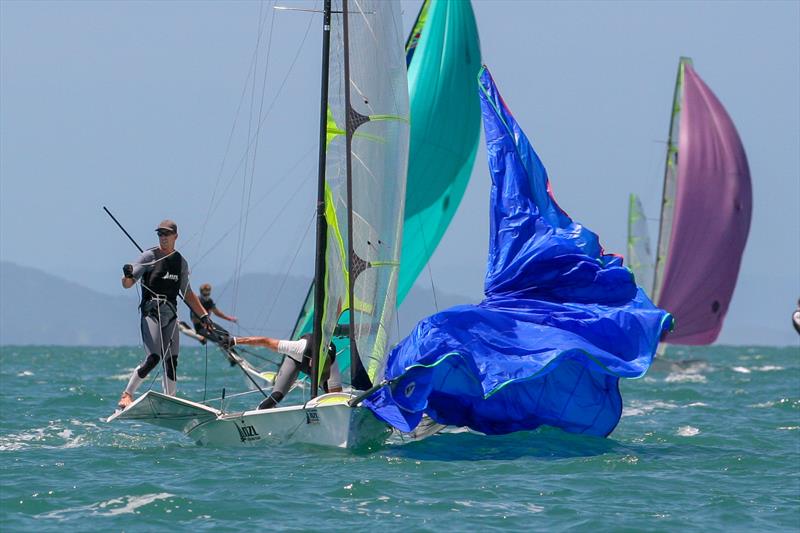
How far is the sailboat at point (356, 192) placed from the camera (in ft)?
55.6

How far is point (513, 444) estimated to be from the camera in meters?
17.6

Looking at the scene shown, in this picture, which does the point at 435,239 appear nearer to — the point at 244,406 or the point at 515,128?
the point at 244,406

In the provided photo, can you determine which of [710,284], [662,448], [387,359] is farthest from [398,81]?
[710,284]

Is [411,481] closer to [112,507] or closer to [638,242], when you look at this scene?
[112,507]

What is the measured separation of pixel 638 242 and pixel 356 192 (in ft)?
125

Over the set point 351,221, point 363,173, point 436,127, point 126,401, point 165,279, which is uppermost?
point 436,127

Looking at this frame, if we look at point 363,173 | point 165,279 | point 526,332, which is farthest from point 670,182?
point 165,279

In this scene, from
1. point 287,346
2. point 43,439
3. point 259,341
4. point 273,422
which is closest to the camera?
point 273,422

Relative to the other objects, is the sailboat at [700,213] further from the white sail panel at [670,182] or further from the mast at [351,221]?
the mast at [351,221]

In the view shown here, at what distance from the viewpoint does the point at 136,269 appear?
51.7 ft

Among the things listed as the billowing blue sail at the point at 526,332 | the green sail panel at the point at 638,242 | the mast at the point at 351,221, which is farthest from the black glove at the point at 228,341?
the green sail panel at the point at 638,242

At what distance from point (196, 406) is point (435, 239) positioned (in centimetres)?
976

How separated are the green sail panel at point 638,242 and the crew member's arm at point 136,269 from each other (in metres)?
38.5

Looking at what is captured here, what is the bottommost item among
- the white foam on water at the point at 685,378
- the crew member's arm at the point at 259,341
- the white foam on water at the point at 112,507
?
the white foam on water at the point at 685,378
